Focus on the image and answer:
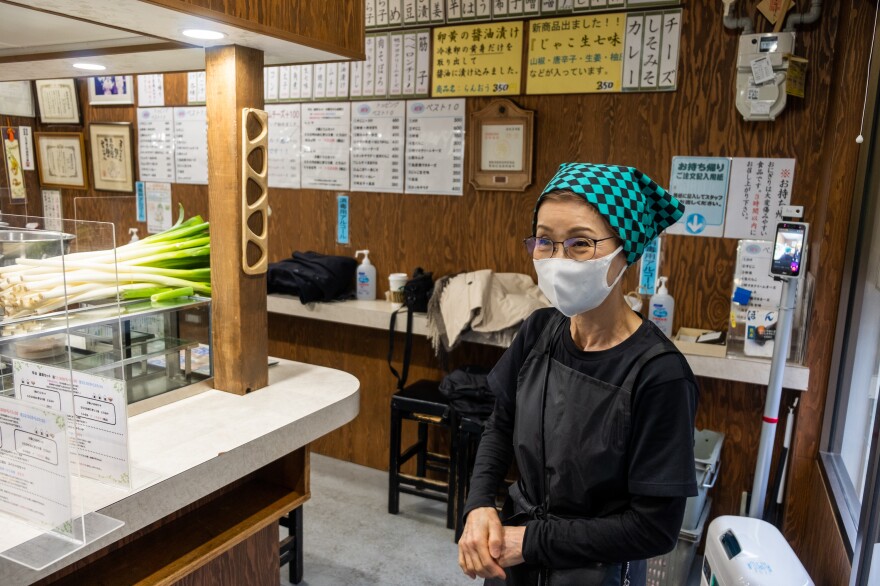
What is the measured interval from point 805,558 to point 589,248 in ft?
7.20

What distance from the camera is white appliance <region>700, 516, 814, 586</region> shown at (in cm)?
195

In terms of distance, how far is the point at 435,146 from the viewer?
348cm

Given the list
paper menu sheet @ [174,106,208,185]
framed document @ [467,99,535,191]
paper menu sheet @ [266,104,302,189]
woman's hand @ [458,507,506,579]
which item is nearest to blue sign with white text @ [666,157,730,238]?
framed document @ [467,99,535,191]

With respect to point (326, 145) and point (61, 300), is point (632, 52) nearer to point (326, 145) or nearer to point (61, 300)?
point (326, 145)

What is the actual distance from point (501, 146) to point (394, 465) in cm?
171

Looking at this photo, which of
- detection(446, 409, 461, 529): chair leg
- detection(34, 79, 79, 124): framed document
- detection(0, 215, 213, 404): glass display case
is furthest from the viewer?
detection(34, 79, 79, 124): framed document

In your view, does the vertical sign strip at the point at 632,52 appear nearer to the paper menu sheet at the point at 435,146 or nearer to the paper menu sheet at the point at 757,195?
the paper menu sheet at the point at 757,195

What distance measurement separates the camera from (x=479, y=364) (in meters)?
3.46

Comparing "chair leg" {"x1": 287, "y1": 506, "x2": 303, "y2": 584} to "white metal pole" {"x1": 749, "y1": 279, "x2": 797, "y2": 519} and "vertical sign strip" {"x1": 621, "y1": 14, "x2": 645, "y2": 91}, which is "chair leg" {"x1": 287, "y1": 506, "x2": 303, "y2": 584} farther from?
"vertical sign strip" {"x1": 621, "y1": 14, "x2": 645, "y2": 91}

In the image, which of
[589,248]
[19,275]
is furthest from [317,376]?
[589,248]

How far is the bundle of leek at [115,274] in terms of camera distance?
4.42ft

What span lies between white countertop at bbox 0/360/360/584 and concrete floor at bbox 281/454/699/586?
1085mm

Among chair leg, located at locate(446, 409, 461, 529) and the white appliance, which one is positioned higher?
the white appliance

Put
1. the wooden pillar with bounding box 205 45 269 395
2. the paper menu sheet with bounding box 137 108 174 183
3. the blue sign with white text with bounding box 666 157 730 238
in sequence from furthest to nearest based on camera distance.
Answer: the paper menu sheet with bounding box 137 108 174 183 < the blue sign with white text with bounding box 666 157 730 238 < the wooden pillar with bounding box 205 45 269 395
